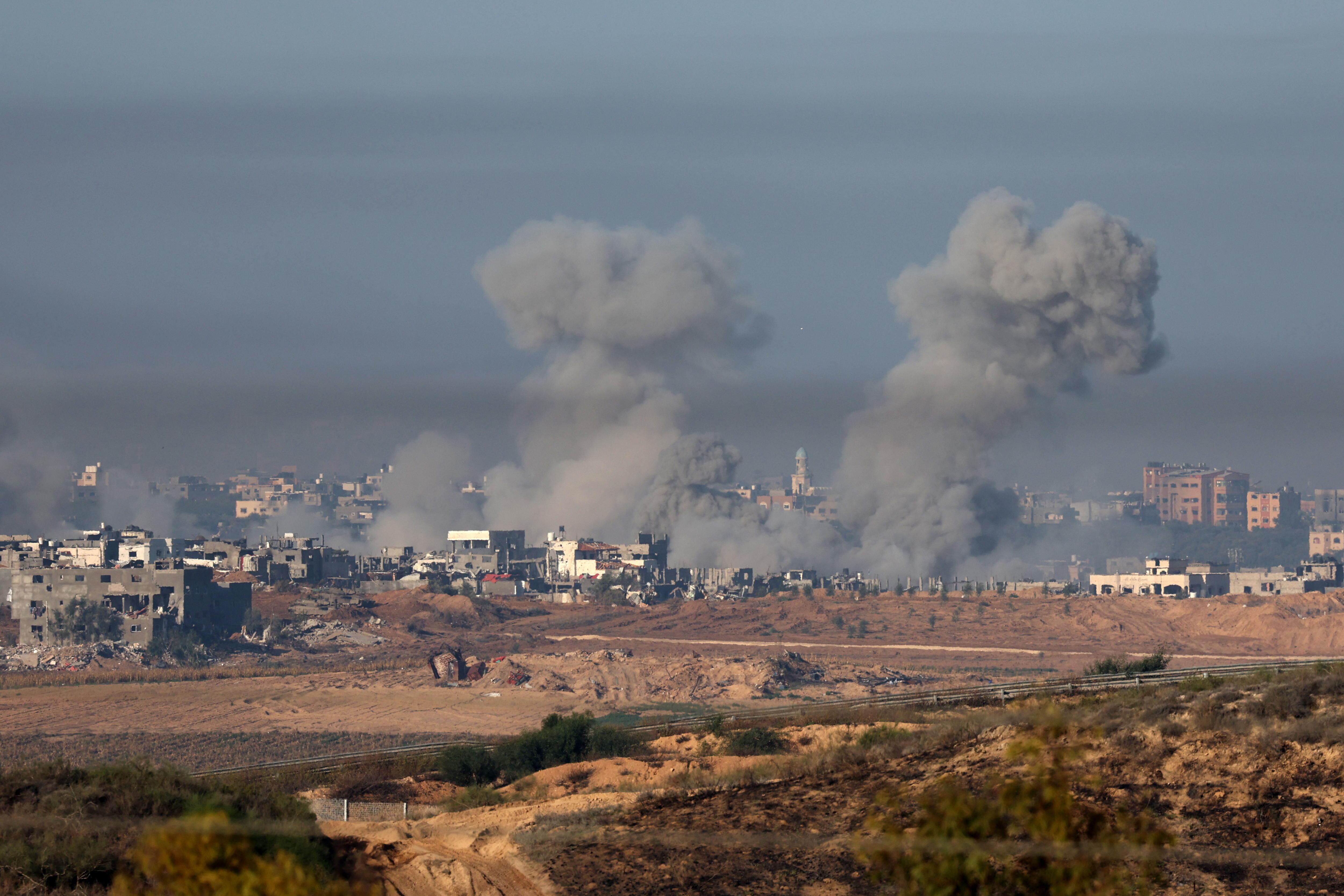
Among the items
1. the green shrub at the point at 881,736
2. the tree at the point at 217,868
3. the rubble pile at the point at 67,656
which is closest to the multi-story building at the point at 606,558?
the rubble pile at the point at 67,656

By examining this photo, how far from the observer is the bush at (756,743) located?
27906 mm

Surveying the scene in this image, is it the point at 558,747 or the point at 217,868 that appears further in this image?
the point at 558,747

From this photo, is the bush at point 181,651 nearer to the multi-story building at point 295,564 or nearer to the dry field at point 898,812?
the multi-story building at point 295,564

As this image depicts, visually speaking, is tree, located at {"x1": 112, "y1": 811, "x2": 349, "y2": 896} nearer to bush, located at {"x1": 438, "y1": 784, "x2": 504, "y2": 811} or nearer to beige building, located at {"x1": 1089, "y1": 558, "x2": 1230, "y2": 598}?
bush, located at {"x1": 438, "y1": 784, "x2": 504, "y2": 811}

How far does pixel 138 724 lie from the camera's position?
5153 cm

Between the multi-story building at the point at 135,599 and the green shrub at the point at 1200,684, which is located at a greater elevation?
the green shrub at the point at 1200,684

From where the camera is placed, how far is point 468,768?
29016mm

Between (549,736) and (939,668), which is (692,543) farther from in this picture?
(549,736)

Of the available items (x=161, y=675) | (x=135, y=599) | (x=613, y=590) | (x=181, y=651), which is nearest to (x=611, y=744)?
(x=161, y=675)

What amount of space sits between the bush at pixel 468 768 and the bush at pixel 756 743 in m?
5.05

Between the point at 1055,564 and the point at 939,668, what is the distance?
106 meters

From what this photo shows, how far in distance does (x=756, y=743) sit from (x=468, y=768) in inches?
240

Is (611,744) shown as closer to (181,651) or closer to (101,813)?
(101,813)

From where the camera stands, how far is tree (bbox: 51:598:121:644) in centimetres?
8338
